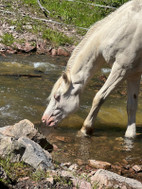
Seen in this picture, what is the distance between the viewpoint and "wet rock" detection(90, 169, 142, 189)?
12.7ft

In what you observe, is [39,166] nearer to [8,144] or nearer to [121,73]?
[8,144]

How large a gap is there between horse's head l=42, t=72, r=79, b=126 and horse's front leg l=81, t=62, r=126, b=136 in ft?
1.43

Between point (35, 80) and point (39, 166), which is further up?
point (39, 166)

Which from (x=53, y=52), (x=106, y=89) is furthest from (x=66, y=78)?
(x=53, y=52)

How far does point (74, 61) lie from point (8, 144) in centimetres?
319

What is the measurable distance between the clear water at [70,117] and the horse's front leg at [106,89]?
0.66 feet

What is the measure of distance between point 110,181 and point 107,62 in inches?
129

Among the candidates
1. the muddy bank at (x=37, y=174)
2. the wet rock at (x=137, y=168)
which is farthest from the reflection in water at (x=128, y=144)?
the muddy bank at (x=37, y=174)

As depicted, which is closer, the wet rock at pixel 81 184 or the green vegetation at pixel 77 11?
the wet rock at pixel 81 184

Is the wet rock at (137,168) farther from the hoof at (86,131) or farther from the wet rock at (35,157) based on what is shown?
the hoof at (86,131)

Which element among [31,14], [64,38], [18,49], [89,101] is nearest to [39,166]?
[89,101]

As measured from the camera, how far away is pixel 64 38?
14.3 m

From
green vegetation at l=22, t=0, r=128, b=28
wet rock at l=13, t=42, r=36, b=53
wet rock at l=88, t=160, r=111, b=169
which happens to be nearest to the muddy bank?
wet rock at l=88, t=160, r=111, b=169

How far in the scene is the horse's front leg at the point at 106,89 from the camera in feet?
21.3
